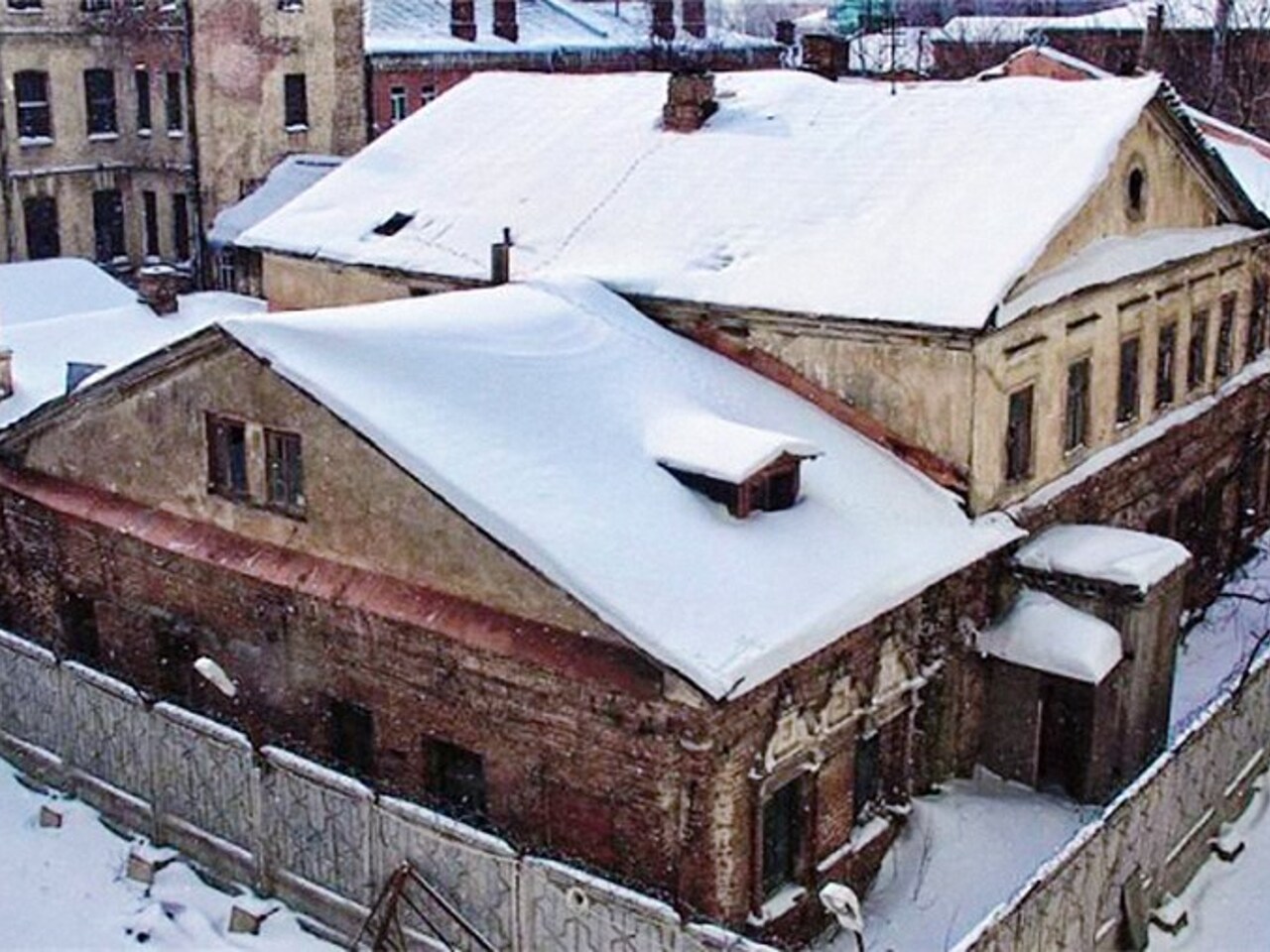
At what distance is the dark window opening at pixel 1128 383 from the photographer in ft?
72.2

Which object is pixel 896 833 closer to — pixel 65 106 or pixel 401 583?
pixel 401 583

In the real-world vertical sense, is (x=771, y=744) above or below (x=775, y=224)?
below

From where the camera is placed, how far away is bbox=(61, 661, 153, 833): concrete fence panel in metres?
17.4

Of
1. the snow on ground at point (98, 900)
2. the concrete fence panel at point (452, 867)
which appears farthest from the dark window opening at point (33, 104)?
the concrete fence panel at point (452, 867)

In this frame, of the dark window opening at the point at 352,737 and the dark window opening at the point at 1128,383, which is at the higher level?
the dark window opening at the point at 1128,383

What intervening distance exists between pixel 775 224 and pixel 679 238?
1322mm

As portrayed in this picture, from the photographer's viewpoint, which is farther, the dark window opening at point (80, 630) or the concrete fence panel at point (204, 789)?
the dark window opening at point (80, 630)

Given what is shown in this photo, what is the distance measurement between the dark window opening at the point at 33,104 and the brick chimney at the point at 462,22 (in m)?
12.7

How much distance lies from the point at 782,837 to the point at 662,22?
47.0 meters

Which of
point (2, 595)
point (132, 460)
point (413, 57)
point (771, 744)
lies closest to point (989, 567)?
point (771, 744)

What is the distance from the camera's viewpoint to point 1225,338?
25766 millimetres

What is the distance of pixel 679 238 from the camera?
→ 21.6 meters

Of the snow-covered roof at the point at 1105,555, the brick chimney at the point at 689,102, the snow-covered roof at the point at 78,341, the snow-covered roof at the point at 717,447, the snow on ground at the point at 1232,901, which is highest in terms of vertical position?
the brick chimney at the point at 689,102

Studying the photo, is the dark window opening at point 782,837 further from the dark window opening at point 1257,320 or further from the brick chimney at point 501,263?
the dark window opening at point 1257,320
